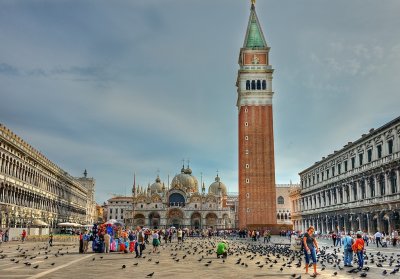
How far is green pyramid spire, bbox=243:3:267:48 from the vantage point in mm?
83619

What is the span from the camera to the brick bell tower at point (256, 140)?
247 feet

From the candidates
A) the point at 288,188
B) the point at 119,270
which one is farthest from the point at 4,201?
the point at 288,188

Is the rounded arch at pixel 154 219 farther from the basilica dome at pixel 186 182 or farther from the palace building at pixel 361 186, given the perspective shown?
the palace building at pixel 361 186

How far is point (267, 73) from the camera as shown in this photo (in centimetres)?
8106

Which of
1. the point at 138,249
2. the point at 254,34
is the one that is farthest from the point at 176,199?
the point at 138,249

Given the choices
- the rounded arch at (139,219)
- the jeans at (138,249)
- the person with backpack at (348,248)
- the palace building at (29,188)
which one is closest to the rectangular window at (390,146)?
the person with backpack at (348,248)

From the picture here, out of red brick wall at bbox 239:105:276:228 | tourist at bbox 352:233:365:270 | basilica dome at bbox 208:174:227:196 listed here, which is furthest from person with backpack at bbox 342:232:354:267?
basilica dome at bbox 208:174:227:196

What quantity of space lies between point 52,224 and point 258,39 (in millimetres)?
50818

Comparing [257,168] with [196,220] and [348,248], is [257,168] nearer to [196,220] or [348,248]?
[196,220]

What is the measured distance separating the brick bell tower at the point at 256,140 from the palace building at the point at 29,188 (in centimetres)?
3233

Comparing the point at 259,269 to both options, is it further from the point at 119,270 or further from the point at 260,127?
the point at 260,127

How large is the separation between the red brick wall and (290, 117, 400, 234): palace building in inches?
301

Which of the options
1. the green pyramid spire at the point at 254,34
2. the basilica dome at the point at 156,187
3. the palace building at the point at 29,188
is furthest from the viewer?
the basilica dome at the point at 156,187

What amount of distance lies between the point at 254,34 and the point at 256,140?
22.0m
